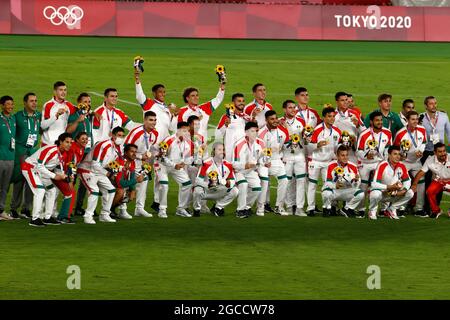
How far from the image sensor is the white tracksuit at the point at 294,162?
24858 mm

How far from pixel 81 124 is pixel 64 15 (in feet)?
61.1

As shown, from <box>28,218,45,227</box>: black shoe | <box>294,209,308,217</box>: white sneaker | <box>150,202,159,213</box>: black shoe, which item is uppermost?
<box>150,202,159,213</box>: black shoe

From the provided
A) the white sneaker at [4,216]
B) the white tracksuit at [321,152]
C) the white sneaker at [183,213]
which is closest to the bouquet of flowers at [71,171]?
the white sneaker at [4,216]

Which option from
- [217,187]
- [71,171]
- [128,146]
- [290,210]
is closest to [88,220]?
[71,171]

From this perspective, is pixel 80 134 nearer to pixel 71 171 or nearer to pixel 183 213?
pixel 71 171

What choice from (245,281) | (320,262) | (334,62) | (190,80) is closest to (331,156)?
(320,262)

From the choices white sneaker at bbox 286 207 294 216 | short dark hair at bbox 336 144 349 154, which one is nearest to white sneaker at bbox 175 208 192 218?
white sneaker at bbox 286 207 294 216

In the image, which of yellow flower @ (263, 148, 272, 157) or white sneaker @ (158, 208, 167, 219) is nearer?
white sneaker @ (158, 208, 167, 219)

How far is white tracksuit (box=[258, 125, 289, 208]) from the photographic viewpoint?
24.6 meters

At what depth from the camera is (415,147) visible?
2486 cm

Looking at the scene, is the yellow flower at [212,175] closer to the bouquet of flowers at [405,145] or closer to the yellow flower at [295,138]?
the yellow flower at [295,138]

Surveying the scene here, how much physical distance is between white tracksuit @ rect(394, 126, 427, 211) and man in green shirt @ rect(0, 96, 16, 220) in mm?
7400

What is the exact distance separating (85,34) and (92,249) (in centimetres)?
2309

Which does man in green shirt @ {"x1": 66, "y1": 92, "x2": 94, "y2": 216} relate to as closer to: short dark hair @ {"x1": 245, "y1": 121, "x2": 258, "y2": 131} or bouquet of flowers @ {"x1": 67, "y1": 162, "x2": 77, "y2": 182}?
bouquet of flowers @ {"x1": 67, "y1": 162, "x2": 77, "y2": 182}
